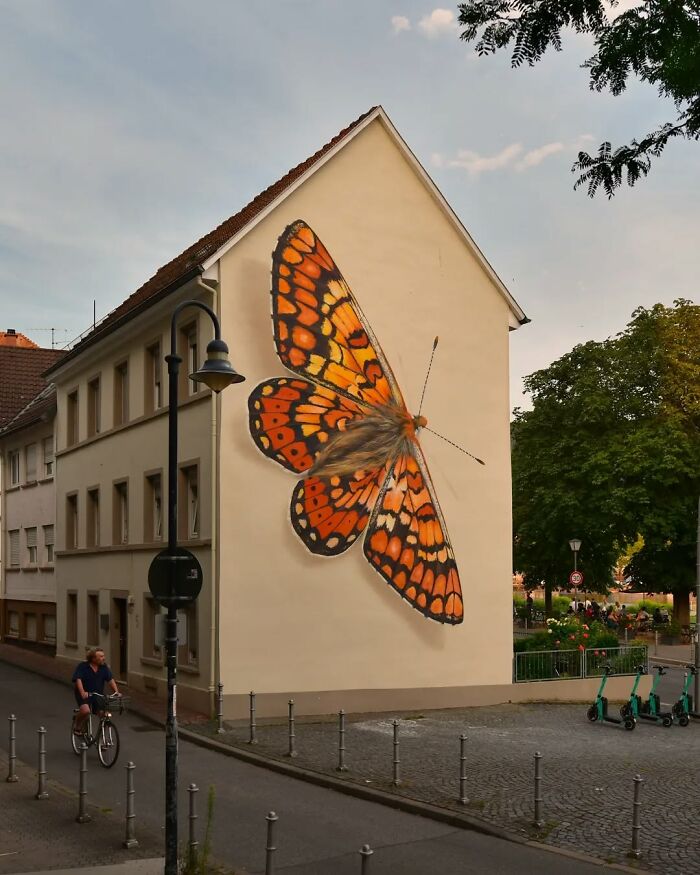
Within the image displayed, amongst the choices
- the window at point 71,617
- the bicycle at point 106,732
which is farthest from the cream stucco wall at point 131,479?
the bicycle at point 106,732

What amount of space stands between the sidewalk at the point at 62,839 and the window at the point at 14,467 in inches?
1034

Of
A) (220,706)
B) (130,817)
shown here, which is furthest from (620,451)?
(130,817)

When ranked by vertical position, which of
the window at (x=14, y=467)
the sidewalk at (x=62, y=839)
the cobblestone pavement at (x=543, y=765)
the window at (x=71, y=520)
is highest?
the window at (x=14, y=467)

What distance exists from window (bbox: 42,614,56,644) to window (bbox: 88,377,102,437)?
354 inches

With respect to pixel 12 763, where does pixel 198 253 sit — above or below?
above

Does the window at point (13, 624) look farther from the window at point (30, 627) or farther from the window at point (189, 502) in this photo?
the window at point (189, 502)

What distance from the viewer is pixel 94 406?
1108 inches

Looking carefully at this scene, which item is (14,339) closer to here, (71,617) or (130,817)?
(71,617)

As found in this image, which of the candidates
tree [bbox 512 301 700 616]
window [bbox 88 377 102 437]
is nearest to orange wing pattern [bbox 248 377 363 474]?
window [bbox 88 377 102 437]

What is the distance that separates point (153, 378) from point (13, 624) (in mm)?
18334

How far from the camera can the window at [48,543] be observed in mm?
34312

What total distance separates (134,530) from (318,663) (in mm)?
6556

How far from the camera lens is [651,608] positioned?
66250 mm

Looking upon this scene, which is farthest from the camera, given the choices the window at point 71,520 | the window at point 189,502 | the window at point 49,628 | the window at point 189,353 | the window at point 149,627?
the window at point 49,628
